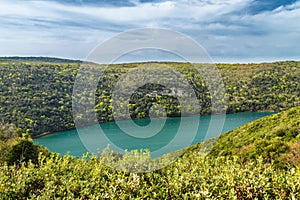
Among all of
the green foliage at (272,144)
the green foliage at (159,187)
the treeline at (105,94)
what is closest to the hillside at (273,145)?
the green foliage at (272,144)

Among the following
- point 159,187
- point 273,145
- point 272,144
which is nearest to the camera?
point 159,187

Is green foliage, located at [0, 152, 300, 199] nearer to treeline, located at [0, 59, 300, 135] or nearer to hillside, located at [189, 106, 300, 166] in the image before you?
hillside, located at [189, 106, 300, 166]

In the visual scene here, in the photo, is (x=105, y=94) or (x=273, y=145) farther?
(x=105, y=94)

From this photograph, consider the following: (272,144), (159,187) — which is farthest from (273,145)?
(159,187)

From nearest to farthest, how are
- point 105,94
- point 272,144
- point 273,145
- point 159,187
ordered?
point 159,187
point 273,145
point 272,144
point 105,94

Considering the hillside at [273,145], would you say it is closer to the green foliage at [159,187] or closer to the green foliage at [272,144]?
the green foliage at [272,144]

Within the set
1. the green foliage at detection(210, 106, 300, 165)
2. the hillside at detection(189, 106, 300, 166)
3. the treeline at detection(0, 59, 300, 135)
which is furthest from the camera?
the treeline at detection(0, 59, 300, 135)

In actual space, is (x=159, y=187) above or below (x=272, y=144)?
above

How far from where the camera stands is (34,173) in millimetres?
4770

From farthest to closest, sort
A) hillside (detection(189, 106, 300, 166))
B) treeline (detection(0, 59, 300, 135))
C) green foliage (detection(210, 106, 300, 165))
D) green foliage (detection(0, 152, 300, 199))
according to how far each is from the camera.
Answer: treeline (detection(0, 59, 300, 135)) → green foliage (detection(210, 106, 300, 165)) → hillside (detection(189, 106, 300, 166)) → green foliage (detection(0, 152, 300, 199))

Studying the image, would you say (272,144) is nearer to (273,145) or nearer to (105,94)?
(273,145)

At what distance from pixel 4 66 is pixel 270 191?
6288cm

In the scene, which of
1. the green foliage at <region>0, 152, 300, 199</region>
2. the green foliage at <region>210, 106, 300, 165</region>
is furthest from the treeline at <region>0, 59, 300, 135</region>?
the green foliage at <region>0, 152, 300, 199</region>

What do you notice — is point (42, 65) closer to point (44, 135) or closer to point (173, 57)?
point (44, 135)
